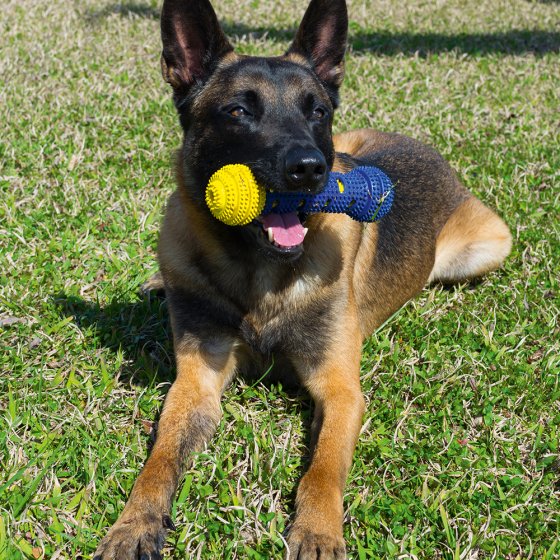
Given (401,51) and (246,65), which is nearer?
(246,65)

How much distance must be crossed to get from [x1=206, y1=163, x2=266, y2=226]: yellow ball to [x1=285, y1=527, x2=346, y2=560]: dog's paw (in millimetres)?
1354

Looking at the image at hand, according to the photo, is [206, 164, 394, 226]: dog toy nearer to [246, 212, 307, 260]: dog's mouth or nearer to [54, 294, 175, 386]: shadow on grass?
[246, 212, 307, 260]: dog's mouth

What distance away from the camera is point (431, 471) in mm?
3188

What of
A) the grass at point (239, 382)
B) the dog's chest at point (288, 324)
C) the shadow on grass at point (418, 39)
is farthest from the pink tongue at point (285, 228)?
the shadow on grass at point (418, 39)

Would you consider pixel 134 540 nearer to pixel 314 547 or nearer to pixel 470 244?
pixel 314 547

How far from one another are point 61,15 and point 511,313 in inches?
325

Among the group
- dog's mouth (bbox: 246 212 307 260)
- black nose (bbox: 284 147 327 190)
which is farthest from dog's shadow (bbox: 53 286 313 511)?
black nose (bbox: 284 147 327 190)

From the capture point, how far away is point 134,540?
2.66 m

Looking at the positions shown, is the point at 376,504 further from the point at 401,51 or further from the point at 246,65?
the point at 401,51

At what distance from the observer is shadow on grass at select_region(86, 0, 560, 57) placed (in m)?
9.62

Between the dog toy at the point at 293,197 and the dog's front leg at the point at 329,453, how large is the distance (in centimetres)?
69

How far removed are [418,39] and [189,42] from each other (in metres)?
7.22

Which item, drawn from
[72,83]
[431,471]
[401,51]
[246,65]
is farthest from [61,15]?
[431,471]

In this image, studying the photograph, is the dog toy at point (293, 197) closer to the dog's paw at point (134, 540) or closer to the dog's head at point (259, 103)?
the dog's head at point (259, 103)
